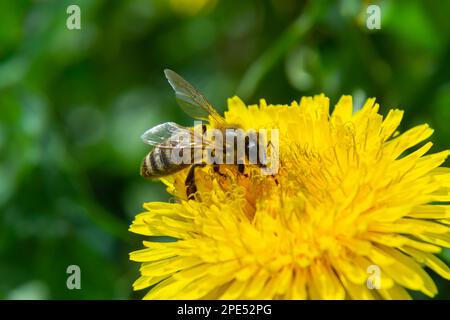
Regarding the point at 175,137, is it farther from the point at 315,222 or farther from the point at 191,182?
the point at 315,222

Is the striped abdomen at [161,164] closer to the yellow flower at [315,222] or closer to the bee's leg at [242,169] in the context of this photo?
the yellow flower at [315,222]

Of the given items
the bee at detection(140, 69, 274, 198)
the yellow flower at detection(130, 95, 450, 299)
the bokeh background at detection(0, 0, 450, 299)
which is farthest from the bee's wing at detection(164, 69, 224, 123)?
the bokeh background at detection(0, 0, 450, 299)

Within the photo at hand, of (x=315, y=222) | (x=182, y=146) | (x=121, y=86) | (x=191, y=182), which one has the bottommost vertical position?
(x=315, y=222)

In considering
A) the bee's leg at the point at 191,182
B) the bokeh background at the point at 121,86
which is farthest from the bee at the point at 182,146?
the bokeh background at the point at 121,86

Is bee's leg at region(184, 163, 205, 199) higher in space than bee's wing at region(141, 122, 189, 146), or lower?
lower

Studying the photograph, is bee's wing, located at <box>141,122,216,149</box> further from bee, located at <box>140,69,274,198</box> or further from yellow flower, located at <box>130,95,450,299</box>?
yellow flower, located at <box>130,95,450,299</box>

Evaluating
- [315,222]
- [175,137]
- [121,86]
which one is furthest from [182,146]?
[121,86]
